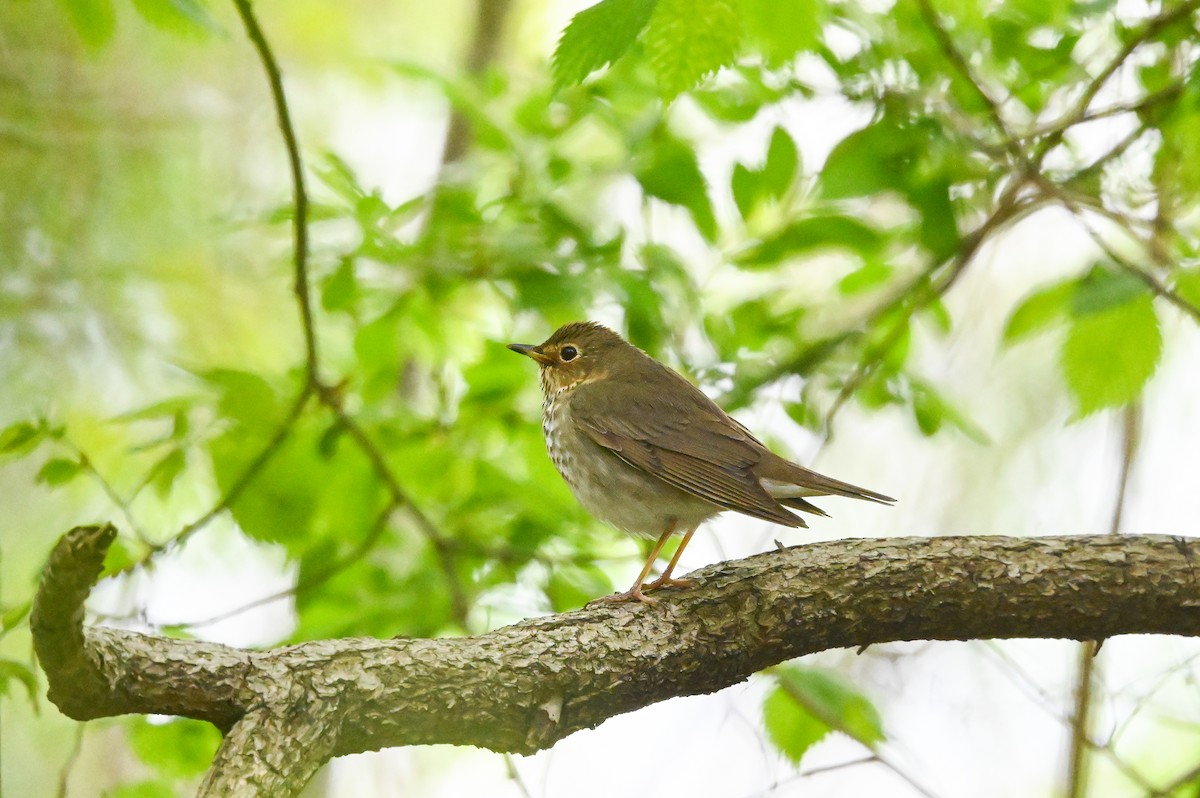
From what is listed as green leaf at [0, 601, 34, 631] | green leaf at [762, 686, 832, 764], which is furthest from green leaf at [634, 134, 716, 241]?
green leaf at [0, 601, 34, 631]

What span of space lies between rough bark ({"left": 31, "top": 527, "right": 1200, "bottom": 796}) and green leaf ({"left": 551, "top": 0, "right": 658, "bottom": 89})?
59.4 inches

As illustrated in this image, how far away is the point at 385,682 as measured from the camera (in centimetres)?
278

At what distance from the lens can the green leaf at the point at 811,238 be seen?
13.6 feet

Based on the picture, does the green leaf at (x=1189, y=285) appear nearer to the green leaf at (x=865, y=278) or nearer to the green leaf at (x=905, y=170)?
the green leaf at (x=905, y=170)

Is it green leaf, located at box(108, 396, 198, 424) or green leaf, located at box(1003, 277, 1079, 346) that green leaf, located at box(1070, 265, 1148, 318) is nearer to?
green leaf, located at box(1003, 277, 1079, 346)

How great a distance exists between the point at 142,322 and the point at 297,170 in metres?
3.69

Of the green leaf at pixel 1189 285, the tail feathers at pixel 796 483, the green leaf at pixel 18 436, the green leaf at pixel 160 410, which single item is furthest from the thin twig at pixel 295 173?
the green leaf at pixel 1189 285

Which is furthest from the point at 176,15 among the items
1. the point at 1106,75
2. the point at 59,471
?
the point at 1106,75

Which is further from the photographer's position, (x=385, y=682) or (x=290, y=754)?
(x=385, y=682)

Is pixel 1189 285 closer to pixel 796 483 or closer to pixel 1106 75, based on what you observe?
pixel 1106 75

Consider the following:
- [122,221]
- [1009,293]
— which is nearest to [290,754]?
[122,221]

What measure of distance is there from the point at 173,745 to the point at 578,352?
226 cm

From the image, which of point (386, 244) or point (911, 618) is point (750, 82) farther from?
point (911, 618)

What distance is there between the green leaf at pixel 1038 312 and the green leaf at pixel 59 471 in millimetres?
3227
